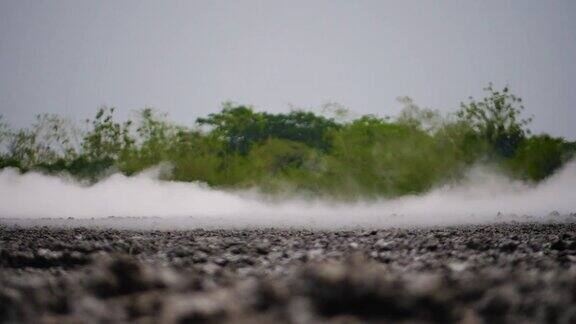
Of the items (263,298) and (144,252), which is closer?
(263,298)

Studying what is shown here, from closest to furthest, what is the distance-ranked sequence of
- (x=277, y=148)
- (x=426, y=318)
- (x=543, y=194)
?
(x=426, y=318) < (x=543, y=194) < (x=277, y=148)

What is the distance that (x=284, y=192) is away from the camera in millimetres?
56281

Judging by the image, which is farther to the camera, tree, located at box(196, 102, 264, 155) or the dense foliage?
tree, located at box(196, 102, 264, 155)

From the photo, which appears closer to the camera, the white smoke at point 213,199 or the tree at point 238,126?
the white smoke at point 213,199

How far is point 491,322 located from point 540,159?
176ft

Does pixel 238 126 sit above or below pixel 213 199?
above

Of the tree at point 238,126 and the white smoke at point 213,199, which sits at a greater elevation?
the tree at point 238,126

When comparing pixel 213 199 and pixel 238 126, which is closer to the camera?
pixel 213 199

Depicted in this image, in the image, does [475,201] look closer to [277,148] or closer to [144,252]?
[277,148]

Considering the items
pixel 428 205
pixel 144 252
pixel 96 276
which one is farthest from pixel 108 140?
pixel 96 276

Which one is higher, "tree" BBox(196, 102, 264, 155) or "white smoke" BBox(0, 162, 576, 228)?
"tree" BBox(196, 102, 264, 155)

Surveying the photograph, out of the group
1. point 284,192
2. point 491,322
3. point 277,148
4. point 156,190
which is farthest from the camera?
point 277,148

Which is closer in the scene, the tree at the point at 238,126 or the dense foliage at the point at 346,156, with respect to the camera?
the dense foliage at the point at 346,156

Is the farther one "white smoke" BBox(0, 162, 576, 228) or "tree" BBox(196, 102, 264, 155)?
"tree" BBox(196, 102, 264, 155)
